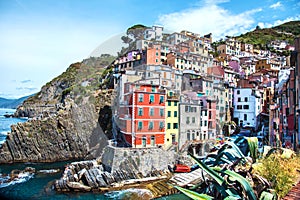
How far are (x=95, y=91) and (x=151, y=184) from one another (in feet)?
51.2

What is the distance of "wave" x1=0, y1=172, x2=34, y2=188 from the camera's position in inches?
576

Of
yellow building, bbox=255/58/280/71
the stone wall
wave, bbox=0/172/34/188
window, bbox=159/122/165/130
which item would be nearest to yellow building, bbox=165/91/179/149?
window, bbox=159/122/165/130

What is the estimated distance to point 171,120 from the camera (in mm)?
18438

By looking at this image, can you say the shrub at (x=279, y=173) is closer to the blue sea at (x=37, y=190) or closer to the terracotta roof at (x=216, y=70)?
the blue sea at (x=37, y=190)

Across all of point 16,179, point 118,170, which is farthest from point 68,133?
point 118,170

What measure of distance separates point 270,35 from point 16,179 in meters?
68.0

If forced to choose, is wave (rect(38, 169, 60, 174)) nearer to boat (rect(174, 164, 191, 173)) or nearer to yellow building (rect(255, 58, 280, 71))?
boat (rect(174, 164, 191, 173))

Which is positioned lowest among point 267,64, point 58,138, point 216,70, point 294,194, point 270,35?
point 58,138

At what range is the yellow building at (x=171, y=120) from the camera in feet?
59.7

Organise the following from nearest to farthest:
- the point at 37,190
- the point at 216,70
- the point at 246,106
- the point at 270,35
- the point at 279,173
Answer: the point at 279,173, the point at 37,190, the point at 246,106, the point at 216,70, the point at 270,35

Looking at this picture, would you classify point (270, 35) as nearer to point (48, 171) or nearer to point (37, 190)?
point (48, 171)

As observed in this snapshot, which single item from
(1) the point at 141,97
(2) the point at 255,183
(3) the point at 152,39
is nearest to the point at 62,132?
(1) the point at 141,97

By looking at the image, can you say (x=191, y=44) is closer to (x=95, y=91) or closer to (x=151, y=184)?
(x=95, y=91)

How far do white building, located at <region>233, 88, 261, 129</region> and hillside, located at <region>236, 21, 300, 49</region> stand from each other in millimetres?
32298
